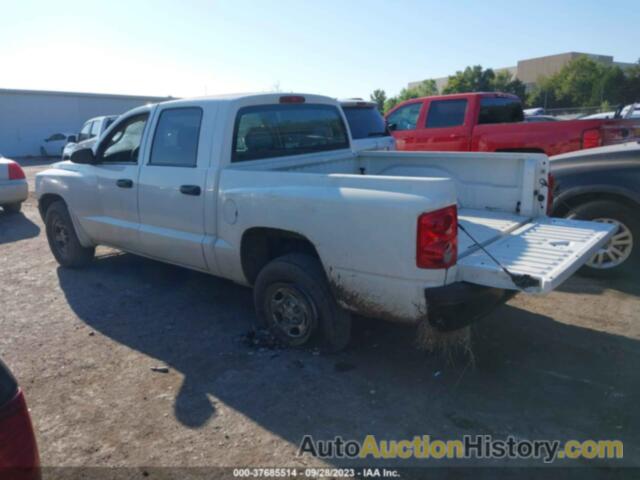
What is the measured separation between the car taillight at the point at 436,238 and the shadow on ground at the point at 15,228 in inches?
298

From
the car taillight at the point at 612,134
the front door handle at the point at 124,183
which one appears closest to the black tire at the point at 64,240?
the front door handle at the point at 124,183

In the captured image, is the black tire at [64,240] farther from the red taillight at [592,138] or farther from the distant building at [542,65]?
the distant building at [542,65]

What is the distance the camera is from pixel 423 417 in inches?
130

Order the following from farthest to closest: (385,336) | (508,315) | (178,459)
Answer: (508,315) → (385,336) → (178,459)

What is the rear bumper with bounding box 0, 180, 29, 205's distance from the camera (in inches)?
391

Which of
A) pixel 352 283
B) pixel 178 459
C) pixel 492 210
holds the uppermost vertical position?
pixel 492 210

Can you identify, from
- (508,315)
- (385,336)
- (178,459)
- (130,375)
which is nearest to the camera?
(178,459)

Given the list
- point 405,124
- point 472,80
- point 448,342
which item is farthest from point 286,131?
point 472,80

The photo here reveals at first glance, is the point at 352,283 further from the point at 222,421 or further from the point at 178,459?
the point at 178,459

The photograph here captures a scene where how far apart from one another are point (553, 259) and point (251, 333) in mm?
2436

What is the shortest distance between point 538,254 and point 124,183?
151 inches

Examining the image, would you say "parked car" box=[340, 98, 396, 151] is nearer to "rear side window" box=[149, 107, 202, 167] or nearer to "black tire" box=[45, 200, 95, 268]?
"rear side window" box=[149, 107, 202, 167]

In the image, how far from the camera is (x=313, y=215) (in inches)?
145

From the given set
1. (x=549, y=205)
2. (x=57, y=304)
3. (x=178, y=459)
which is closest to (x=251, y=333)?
(x=178, y=459)
